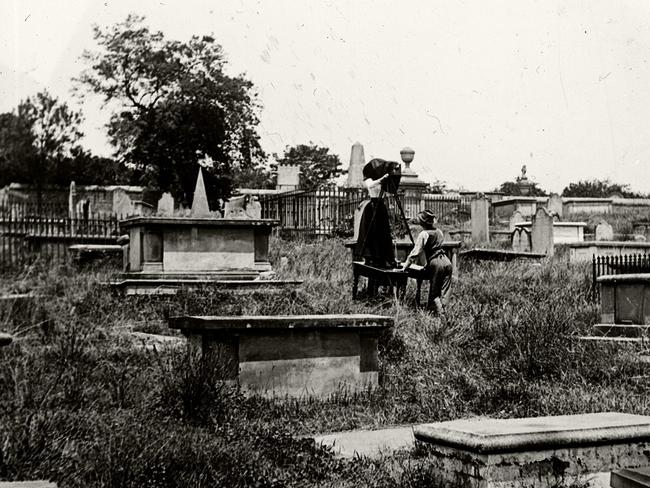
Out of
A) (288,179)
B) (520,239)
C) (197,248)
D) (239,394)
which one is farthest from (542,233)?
(239,394)

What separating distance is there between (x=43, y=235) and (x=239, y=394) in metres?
17.0

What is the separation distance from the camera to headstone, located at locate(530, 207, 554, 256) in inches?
945

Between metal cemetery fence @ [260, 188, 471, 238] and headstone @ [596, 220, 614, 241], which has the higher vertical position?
metal cemetery fence @ [260, 188, 471, 238]

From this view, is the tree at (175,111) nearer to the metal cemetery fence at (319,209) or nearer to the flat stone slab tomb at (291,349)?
the metal cemetery fence at (319,209)

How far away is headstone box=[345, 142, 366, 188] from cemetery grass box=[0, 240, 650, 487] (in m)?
16.4

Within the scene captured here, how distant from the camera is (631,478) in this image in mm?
4406

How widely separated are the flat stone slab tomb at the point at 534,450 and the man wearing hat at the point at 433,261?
22.8 feet

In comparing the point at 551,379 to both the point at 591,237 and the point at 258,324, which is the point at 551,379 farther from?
the point at 591,237

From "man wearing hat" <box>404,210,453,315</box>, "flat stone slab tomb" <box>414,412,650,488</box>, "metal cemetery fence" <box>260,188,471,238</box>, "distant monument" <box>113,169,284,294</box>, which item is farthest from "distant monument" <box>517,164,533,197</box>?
"flat stone slab tomb" <box>414,412,650,488</box>

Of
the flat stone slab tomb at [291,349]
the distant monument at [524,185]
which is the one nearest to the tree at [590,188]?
the distant monument at [524,185]

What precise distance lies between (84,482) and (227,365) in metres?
2.97

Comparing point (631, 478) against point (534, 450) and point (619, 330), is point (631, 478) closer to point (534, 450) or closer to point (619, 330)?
point (534, 450)

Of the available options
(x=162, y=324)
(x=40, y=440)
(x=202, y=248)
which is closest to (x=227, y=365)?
(x=40, y=440)

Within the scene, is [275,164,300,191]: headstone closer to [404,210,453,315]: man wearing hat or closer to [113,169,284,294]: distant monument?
[113,169,284,294]: distant monument
